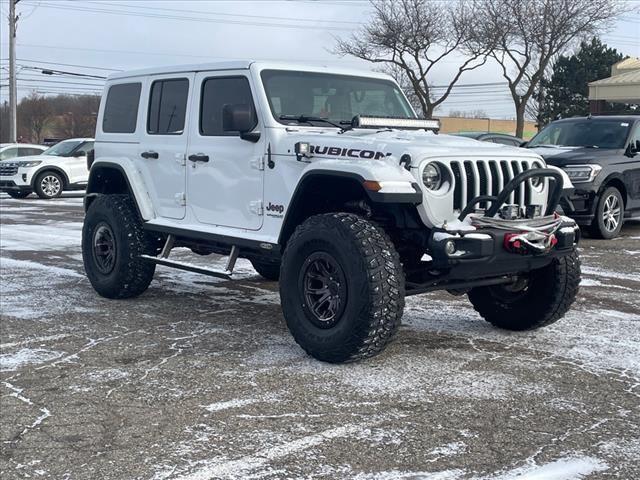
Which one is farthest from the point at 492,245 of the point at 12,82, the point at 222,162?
the point at 12,82

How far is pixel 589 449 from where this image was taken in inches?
151

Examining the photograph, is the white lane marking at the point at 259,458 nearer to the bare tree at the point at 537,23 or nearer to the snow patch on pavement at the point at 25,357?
the snow patch on pavement at the point at 25,357

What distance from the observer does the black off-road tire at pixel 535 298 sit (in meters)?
5.88

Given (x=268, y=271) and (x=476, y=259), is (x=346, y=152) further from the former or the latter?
(x=268, y=271)

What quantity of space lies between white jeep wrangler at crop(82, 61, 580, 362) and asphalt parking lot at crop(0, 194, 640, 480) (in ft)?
1.28

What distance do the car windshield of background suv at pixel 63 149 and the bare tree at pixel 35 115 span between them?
48.7 meters

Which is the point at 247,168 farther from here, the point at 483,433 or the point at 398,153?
the point at 483,433

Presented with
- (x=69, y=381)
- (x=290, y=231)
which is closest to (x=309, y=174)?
(x=290, y=231)

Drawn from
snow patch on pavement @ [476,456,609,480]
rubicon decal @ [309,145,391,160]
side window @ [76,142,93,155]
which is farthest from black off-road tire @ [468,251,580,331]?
side window @ [76,142,93,155]

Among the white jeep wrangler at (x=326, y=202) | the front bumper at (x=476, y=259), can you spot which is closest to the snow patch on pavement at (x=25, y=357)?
the white jeep wrangler at (x=326, y=202)

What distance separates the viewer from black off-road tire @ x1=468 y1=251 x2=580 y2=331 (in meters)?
5.88

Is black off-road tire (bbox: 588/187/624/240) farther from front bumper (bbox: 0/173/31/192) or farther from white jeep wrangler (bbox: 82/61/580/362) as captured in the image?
front bumper (bbox: 0/173/31/192)

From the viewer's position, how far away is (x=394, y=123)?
20.8 ft

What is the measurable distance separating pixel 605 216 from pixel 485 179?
657 cm
